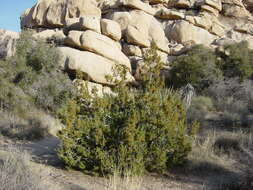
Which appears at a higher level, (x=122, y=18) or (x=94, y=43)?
(x=122, y=18)

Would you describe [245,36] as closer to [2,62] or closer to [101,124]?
[2,62]

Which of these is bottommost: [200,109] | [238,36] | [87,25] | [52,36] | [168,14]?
[200,109]

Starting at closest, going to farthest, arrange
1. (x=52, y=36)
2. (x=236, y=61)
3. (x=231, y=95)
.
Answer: (x=231, y=95) → (x=52, y=36) → (x=236, y=61)

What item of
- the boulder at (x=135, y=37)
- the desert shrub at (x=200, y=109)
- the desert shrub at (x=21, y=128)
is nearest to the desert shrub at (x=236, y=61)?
the desert shrub at (x=200, y=109)

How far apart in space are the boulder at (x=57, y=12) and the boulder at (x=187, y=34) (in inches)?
258

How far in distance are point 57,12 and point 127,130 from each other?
2102 centimetres

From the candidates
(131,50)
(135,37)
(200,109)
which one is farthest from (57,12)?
(200,109)

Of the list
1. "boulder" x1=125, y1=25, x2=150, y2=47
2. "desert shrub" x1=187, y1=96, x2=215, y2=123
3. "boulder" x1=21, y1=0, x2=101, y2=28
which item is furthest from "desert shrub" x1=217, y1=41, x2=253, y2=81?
Answer: "boulder" x1=21, y1=0, x2=101, y2=28

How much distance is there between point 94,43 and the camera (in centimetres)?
1816

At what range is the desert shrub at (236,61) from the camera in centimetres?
2009

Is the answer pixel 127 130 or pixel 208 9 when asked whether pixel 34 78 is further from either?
pixel 208 9

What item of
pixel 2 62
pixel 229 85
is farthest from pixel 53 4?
pixel 229 85

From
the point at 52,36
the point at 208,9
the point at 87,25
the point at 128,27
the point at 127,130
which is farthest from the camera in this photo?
the point at 208,9

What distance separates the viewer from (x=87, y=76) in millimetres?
16875
